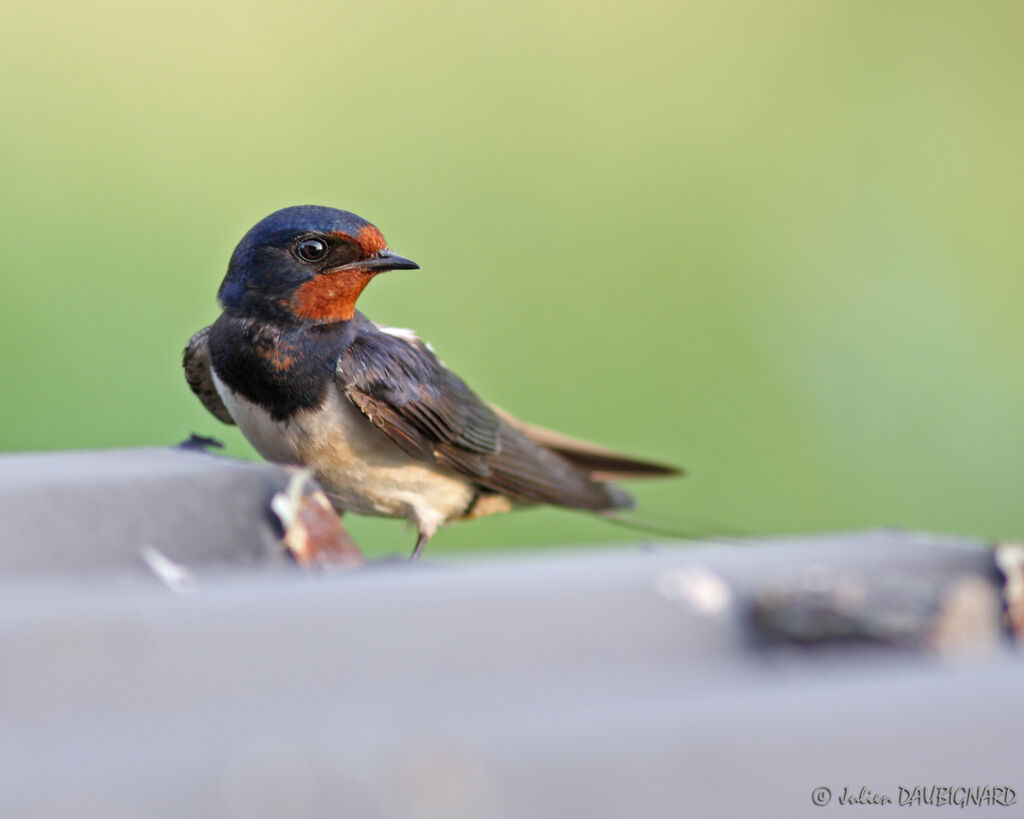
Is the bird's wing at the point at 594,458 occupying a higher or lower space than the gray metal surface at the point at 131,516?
higher

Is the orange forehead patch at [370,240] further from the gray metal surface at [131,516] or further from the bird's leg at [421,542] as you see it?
the gray metal surface at [131,516]

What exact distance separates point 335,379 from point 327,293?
0.48 ft

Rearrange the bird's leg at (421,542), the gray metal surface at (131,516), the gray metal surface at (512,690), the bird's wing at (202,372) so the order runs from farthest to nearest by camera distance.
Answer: the bird's leg at (421,542), the bird's wing at (202,372), the gray metal surface at (131,516), the gray metal surface at (512,690)

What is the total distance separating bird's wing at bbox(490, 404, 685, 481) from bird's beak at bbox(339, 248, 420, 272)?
548mm

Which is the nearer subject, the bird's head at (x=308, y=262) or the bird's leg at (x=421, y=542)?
the bird's head at (x=308, y=262)

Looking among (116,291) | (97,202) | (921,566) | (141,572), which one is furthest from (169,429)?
(921,566)

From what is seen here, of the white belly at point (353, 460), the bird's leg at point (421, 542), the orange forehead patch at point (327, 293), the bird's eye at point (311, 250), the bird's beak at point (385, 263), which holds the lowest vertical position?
the bird's leg at point (421, 542)

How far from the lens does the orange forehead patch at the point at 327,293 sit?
237 centimetres

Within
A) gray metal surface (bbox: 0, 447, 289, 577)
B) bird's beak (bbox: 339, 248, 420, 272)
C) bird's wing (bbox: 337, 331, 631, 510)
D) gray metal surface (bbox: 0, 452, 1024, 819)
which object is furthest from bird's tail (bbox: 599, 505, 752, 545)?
gray metal surface (bbox: 0, 452, 1024, 819)

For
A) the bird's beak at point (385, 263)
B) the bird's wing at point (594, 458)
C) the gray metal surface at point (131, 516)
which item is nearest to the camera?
the gray metal surface at point (131, 516)

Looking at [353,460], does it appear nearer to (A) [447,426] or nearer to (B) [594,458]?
(A) [447,426]

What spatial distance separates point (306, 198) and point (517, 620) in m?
3.39

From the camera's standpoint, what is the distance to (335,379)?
2377mm

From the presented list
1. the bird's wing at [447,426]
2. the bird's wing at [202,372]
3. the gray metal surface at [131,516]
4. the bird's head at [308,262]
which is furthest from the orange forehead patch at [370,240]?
the gray metal surface at [131,516]
